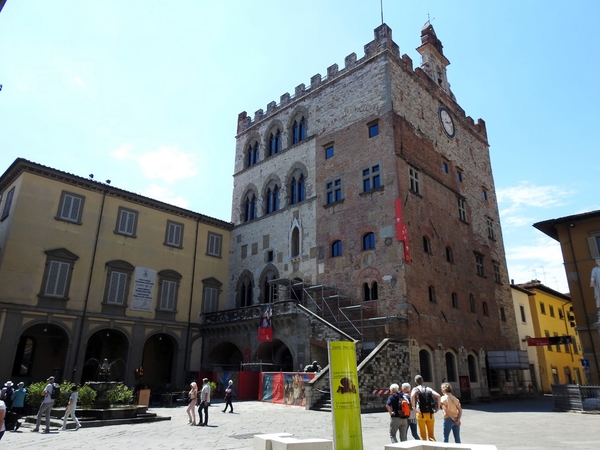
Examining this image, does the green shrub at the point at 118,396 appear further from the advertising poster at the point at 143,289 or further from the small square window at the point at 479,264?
the small square window at the point at 479,264

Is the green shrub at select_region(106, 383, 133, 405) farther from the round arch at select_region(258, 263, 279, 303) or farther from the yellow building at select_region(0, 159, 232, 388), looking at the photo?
the round arch at select_region(258, 263, 279, 303)

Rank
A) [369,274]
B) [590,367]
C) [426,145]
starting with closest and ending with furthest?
[590,367] < [369,274] < [426,145]

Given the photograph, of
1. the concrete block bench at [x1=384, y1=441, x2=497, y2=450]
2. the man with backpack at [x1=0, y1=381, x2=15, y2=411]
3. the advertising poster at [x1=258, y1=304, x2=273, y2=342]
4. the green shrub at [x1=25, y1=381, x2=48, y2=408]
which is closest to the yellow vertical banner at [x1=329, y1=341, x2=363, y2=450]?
the concrete block bench at [x1=384, y1=441, x2=497, y2=450]

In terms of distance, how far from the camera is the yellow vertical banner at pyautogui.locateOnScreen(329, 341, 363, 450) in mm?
7266

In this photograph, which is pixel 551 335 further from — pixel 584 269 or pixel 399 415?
pixel 399 415

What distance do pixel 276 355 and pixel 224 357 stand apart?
5.34 meters

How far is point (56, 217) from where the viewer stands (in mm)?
23438

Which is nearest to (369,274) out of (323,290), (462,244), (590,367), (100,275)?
(323,290)

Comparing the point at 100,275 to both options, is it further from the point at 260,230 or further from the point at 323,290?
the point at 323,290

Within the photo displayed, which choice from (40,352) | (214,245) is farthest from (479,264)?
(40,352)

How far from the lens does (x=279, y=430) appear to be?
1199 cm

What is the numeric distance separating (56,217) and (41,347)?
7.32 meters

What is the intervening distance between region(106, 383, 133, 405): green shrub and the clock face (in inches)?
1022

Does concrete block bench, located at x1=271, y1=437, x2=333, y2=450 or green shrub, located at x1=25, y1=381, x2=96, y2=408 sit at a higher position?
green shrub, located at x1=25, y1=381, x2=96, y2=408
